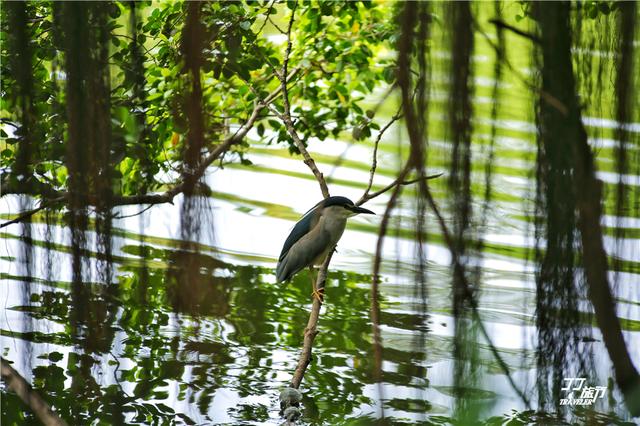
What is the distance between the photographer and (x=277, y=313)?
424cm

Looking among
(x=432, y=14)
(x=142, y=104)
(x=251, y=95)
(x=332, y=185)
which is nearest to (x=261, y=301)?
(x=251, y=95)

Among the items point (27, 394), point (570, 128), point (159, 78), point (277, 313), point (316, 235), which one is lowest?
point (277, 313)

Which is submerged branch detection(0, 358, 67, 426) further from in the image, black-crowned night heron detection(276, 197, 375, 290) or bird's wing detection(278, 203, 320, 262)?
bird's wing detection(278, 203, 320, 262)

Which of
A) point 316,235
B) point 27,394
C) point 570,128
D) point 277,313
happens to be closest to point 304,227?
point 316,235

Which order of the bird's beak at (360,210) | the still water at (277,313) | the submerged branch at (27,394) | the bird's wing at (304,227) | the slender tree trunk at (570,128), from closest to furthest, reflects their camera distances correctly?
1. the slender tree trunk at (570,128)
2. the still water at (277,313)
3. the submerged branch at (27,394)
4. the bird's beak at (360,210)
5. the bird's wing at (304,227)

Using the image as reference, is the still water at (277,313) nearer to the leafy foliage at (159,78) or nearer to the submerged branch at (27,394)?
the submerged branch at (27,394)

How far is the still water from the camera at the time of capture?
1.29 m

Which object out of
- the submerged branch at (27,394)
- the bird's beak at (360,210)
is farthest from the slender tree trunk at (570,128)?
the bird's beak at (360,210)

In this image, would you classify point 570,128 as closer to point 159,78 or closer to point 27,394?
point 27,394

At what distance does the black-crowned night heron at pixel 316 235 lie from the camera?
311 centimetres

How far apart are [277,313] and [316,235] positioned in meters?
1.13

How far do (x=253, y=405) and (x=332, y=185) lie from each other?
9.93 ft

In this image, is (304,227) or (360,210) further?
(304,227)

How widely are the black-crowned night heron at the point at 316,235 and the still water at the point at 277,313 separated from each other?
288 mm
